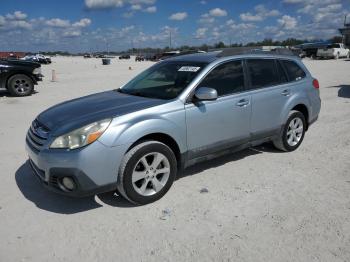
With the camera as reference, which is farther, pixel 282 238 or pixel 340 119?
pixel 340 119

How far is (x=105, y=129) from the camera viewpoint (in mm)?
3734

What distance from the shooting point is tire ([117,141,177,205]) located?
12.8ft

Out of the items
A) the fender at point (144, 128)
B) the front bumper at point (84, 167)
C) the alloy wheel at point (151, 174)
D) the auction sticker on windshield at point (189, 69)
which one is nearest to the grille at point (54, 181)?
the front bumper at point (84, 167)

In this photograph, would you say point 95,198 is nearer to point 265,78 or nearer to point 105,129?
point 105,129

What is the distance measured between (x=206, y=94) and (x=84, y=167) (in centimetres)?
166

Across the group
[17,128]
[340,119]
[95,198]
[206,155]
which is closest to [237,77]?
[206,155]

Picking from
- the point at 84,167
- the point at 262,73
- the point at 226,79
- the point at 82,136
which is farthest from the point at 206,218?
the point at 262,73

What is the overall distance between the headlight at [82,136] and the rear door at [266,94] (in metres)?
2.33

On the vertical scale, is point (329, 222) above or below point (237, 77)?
below

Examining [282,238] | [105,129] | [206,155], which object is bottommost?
[282,238]

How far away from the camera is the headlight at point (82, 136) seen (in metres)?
3.68

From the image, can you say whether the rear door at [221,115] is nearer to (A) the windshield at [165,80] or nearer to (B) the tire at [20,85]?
(A) the windshield at [165,80]

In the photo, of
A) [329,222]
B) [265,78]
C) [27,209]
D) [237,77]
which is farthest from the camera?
[265,78]

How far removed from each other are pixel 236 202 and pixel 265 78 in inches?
84.6
